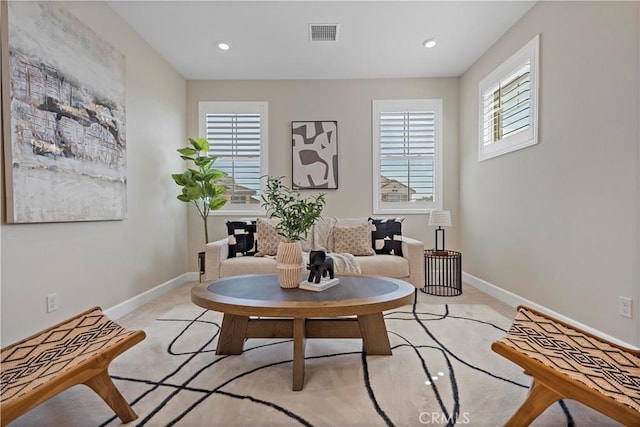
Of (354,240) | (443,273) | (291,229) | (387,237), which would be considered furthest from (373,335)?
(443,273)

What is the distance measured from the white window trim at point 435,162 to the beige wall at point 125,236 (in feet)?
8.14

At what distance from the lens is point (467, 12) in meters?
2.85

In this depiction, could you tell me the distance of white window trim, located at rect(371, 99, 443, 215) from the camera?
423cm

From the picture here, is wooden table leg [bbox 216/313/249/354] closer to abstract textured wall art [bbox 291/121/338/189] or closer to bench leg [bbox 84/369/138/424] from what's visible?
bench leg [bbox 84/369/138/424]

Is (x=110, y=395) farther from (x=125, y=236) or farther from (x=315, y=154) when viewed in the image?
(x=315, y=154)

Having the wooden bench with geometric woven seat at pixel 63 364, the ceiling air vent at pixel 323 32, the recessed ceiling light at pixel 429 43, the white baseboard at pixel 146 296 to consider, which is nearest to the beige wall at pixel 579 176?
the recessed ceiling light at pixel 429 43

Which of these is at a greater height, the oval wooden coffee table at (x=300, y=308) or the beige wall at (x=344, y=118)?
the beige wall at (x=344, y=118)

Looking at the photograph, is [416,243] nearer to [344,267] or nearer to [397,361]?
[344,267]

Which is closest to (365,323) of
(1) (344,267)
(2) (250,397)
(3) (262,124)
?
(2) (250,397)

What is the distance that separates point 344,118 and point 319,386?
11.1 feet

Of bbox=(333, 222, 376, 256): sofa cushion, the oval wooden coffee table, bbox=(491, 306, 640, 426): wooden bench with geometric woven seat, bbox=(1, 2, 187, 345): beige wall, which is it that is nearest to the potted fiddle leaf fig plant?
bbox=(1, 2, 187, 345): beige wall

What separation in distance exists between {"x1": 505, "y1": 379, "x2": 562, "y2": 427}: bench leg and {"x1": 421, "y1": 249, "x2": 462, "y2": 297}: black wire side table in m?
2.27

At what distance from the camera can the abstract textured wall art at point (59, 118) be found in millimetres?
1892

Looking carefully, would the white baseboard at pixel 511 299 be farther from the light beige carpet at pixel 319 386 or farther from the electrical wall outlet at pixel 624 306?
the light beige carpet at pixel 319 386
